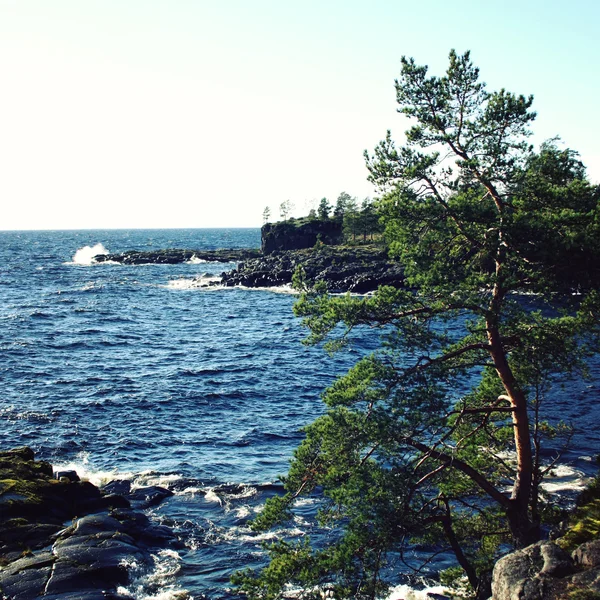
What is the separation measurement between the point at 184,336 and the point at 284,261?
49308mm

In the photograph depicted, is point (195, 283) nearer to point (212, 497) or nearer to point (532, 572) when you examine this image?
point (212, 497)

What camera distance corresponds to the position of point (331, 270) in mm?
90875

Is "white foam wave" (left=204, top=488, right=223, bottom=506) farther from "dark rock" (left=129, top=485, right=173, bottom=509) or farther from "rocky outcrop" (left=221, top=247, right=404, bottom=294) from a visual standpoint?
"rocky outcrop" (left=221, top=247, right=404, bottom=294)

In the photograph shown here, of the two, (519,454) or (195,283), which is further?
(195,283)

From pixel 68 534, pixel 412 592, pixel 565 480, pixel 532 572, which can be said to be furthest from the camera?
pixel 565 480

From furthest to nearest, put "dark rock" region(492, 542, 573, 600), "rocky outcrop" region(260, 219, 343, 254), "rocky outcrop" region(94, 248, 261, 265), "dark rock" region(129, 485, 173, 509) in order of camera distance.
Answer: "rocky outcrop" region(94, 248, 261, 265) → "rocky outcrop" region(260, 219, 343, 254) → "dark rock" region(129, 485, 173, 509) → "dark rock" region(492, 542, 573, 600)

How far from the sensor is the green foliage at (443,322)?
501 inches

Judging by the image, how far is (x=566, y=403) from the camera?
1373 inches

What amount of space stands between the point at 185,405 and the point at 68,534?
17.4 m

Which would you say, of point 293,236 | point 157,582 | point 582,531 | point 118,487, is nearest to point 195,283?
point 293,236

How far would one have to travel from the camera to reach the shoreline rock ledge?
16.8 meters

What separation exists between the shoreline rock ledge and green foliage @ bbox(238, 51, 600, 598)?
7.44 metres

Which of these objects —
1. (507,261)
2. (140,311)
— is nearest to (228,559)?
(507,261)

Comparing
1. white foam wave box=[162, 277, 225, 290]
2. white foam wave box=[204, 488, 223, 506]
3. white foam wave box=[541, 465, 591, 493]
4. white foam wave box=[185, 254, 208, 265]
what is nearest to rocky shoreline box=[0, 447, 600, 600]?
white foam wave box=[204, 488, 223, 506]
